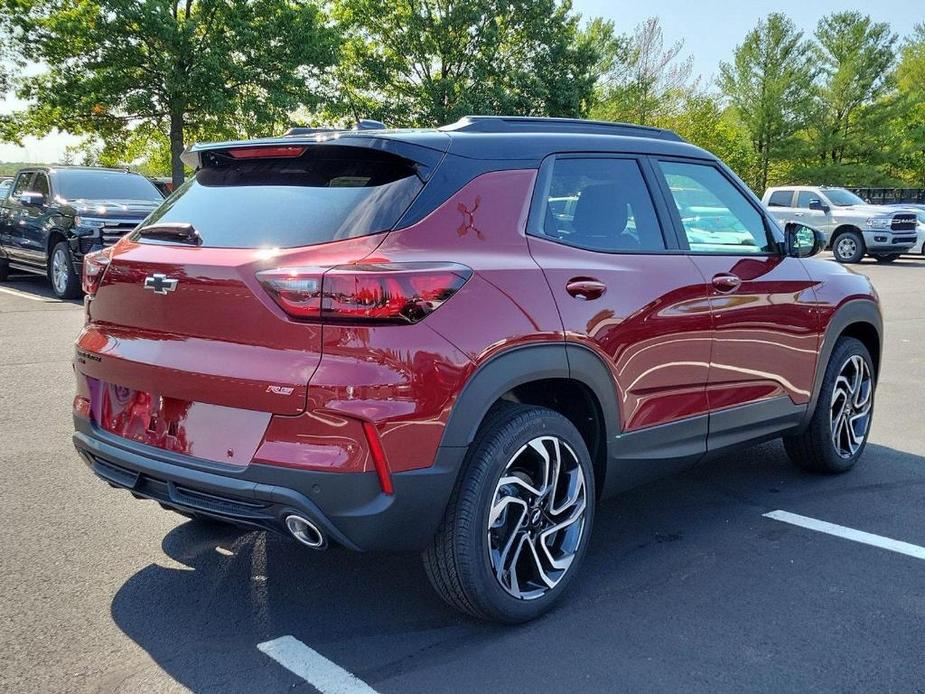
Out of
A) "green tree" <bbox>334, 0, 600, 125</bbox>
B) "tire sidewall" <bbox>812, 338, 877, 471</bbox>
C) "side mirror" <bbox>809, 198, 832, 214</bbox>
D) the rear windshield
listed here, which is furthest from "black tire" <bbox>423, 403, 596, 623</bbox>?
"green tree" <bbox>334, 0, 600, 125</bbox>

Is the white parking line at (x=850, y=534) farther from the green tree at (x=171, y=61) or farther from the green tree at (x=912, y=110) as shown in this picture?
the green tree at (x=912, y=110)

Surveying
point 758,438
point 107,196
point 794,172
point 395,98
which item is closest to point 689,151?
point 758,438

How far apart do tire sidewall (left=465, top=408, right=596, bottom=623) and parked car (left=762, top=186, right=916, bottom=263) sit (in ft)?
64.2

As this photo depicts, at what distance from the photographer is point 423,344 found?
8.84 feet

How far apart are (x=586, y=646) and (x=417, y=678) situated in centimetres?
60

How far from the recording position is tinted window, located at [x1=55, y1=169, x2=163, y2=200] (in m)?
12.6

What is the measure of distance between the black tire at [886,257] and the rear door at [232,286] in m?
22.0

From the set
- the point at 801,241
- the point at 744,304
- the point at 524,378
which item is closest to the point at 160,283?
the point at 524,378

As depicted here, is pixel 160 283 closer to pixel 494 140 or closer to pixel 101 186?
pixel 494 140

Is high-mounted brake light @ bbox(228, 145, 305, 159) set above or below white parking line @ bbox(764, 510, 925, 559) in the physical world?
above

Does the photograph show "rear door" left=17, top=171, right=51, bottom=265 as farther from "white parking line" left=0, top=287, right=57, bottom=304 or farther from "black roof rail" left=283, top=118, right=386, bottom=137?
"black roof rail" left=283, top=118, right=386, bottom=137

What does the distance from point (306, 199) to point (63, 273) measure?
1040 cm

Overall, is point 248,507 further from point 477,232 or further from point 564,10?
point 564,10

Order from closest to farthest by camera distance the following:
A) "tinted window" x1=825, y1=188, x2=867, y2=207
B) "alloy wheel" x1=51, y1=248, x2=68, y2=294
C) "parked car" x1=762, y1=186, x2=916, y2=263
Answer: "alloy wheel" x1=51, y1=248, x2=68, y2=294
"parked car" x1=762, y1=186, x2=916, y2=263
"tinted window" x1=825, y1=188, x2=867, y2=207
